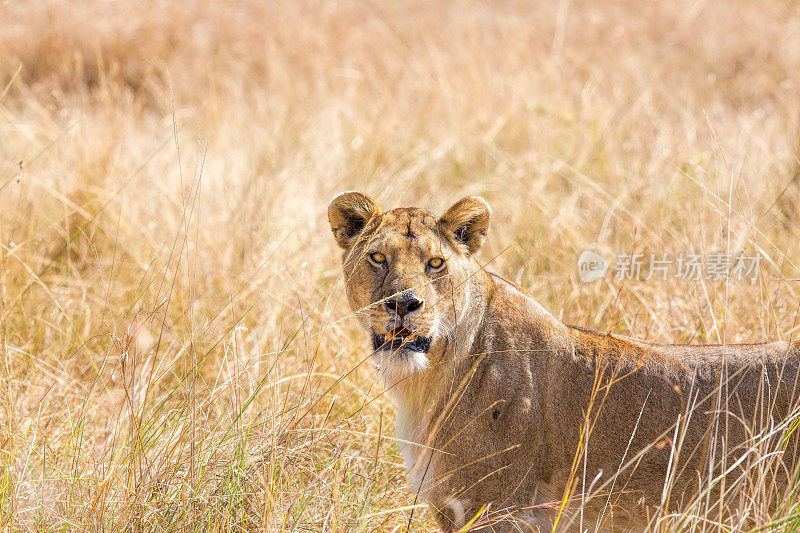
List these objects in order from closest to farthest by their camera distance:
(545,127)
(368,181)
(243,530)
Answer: (243,530)
(368,181)
(545,127)

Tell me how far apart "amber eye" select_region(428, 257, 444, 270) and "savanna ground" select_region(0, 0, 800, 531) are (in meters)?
0.45

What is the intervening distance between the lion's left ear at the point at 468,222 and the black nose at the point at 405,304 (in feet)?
1.72

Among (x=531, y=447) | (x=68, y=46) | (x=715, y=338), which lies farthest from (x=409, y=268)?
(x=68, y=46)

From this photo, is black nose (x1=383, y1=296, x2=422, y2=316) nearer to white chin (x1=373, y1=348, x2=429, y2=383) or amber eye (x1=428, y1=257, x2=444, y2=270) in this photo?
white chin (x1=373, y1=348, x2=429, y2=383)

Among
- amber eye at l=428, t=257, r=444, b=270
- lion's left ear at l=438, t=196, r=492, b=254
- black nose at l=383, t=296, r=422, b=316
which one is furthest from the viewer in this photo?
lion's left ear at l=438, t=196, r=492, b=254

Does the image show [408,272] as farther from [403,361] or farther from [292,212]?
[292,212]

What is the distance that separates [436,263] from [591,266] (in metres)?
2.65

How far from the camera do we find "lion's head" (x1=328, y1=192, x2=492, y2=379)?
335 cm

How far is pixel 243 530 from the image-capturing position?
3238 millimetres

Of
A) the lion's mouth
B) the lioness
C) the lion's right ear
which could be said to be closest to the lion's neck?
the lioness

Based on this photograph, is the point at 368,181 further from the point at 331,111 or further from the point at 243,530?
the point at 243,530

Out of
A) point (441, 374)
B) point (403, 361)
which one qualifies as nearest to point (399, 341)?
point (403, 361)

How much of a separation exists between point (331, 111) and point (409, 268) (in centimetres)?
627

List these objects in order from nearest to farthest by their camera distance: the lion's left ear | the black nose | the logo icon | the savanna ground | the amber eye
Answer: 1. the black nose
2. the savanna ground
3. the amber eye
4. the lion's left ear
5. the logo icon
